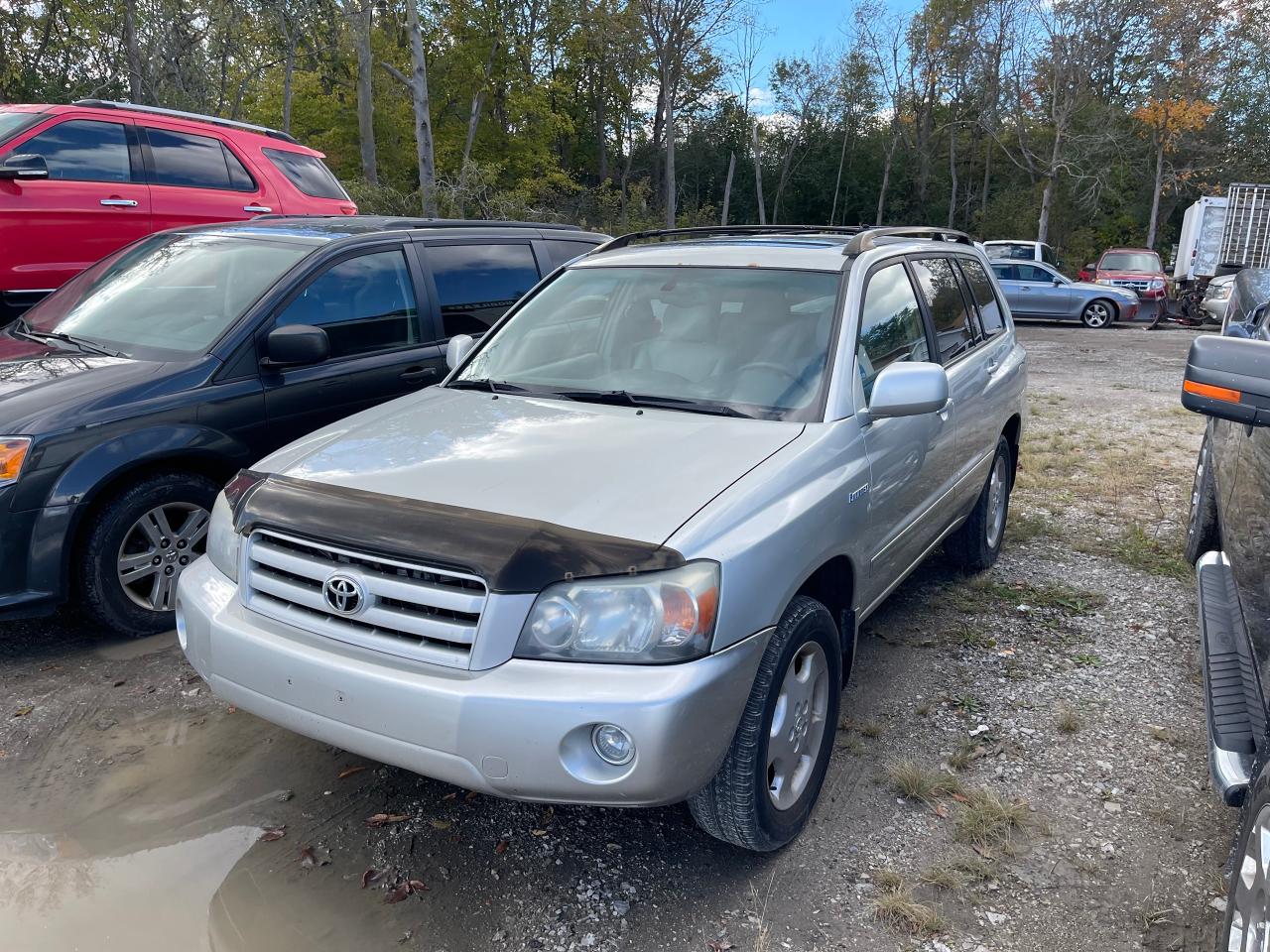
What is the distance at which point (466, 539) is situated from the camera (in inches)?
90.1

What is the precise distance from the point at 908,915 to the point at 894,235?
2833 mm

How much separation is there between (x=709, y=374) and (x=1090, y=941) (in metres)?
2.04

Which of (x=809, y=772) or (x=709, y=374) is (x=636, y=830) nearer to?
(x=809, y=772)

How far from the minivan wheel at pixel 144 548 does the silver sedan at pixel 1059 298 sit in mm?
18803

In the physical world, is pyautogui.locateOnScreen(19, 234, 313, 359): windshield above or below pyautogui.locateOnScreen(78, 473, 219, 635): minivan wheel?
above

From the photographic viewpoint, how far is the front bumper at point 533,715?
2146mm

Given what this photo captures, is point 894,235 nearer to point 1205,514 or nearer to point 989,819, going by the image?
point 1205,514

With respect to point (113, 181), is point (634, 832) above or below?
below

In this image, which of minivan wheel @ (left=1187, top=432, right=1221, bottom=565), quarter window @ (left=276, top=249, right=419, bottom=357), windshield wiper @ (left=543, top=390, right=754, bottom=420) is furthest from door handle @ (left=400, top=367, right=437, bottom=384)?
minivan wheel @ (left=1187, top=432, right=1221, bottom=565)

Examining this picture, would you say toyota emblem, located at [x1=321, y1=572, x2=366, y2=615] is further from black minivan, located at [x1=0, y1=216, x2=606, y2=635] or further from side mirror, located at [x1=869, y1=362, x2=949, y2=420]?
black minivan, located at [x1=0, y1=216, x2=606, y2=635]

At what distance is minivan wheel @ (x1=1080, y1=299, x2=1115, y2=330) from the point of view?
19750mm

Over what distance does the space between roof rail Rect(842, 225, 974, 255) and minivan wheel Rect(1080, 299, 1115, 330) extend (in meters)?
16.7

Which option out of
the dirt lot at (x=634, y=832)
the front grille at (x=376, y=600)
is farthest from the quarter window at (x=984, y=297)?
the front grille at (x=376, y=600)

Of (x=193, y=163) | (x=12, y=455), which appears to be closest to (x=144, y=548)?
(x=12, y=455)
